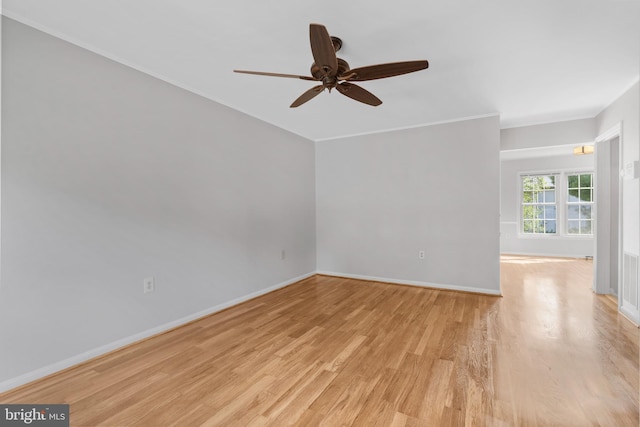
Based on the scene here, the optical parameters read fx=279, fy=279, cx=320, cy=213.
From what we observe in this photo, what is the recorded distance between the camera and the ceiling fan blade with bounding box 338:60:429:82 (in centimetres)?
179

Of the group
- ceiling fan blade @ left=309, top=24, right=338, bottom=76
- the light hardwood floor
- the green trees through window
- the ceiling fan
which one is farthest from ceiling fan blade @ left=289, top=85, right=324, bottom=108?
the green trees through window

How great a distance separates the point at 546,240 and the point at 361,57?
6.91 meters

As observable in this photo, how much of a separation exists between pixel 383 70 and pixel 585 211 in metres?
7.33

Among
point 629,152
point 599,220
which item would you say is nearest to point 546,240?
point 599,220

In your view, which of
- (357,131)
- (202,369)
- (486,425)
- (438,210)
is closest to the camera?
(486,425)

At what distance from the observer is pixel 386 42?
2.10 metres

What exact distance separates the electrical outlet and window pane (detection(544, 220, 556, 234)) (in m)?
8.09

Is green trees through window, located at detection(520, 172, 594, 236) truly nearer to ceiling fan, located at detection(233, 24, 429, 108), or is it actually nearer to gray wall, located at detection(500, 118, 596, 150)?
gray wall, located at detection(500, 118, 596, 150)

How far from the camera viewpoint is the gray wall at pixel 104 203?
183 centimetres

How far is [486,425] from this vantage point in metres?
1.47

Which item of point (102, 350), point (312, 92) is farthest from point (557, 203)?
point (102, 350)

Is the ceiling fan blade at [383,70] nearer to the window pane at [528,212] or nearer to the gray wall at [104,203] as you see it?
the gray wall at [104,203]

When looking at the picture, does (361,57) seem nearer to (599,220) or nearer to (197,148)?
(197,148)

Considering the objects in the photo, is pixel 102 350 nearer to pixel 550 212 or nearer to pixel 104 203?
pixel 104 203
